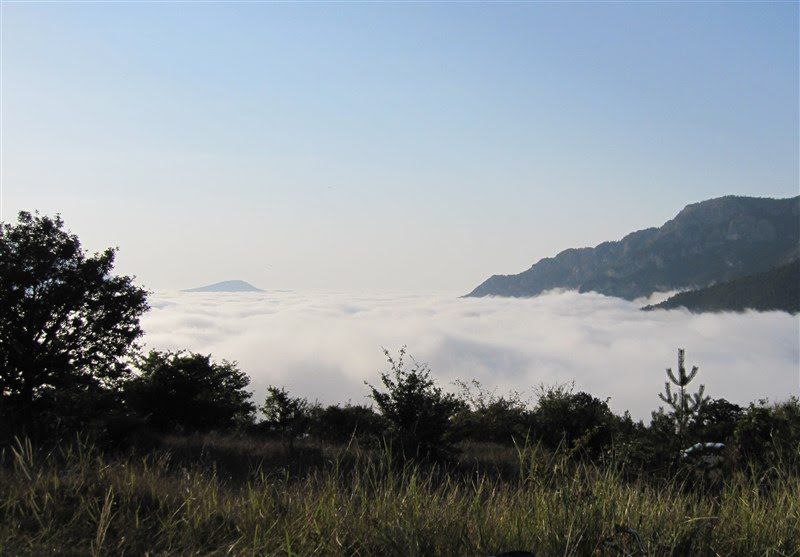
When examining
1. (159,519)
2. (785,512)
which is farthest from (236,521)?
(785,512)

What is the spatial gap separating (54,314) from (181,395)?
8.24 m

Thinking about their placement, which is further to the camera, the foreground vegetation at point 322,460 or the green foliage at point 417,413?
the green foliage at point 417,413

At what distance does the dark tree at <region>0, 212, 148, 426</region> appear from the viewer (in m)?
26.3

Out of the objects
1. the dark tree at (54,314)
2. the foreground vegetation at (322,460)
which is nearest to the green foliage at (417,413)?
the foreground vegetation at (322,460)

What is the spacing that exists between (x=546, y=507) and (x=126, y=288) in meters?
27.6

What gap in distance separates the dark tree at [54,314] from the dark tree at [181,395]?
3641 mm

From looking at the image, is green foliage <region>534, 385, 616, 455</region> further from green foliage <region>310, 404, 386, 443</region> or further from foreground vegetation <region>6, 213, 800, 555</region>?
green foliage <region>310, 404, 386, 443</region>

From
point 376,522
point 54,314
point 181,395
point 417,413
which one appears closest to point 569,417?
point 417,413

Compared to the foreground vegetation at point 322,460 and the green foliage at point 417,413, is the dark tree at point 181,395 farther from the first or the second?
the green foliage at point 417,413

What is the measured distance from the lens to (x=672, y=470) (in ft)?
30.2

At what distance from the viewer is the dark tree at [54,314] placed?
26.3 metres

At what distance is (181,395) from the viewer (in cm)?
2359

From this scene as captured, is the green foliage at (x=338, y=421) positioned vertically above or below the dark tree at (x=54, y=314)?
below

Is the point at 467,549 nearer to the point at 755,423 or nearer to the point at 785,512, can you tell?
the point at 785,512
